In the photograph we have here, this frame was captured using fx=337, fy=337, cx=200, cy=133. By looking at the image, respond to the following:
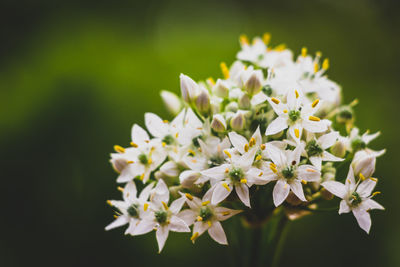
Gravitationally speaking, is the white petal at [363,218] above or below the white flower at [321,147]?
below

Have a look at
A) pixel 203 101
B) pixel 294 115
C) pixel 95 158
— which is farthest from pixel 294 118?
pixel 95 158

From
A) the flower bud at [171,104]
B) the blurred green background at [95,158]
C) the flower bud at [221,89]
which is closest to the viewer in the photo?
the flower bud at [221,89]

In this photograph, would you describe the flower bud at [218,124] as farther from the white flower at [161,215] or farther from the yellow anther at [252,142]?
the white flower at [161,215]

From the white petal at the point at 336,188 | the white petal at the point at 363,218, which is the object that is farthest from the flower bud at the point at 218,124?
the white petal at the point at 363,218

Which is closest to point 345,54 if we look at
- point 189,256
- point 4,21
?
→ point 189,256

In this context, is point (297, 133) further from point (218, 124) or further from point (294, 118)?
point (218, 124)

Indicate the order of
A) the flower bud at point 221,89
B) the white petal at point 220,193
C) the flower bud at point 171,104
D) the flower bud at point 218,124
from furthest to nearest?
1. the flower bud at point 171,104
2. the flower bud at point 221,89
3. the flower bud at point 218,124
4. the white petal at point 220,193

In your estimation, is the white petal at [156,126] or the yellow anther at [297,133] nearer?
the yellow anther at [297,133]
